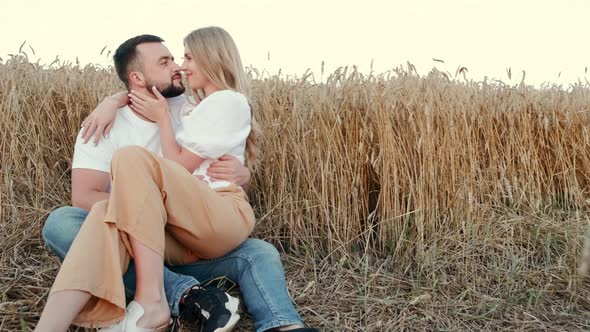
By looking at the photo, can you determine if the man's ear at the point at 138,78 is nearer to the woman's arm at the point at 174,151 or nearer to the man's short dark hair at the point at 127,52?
the man's short dark hair at the point at 127,52

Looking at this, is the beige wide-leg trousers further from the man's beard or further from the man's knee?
the man's beard

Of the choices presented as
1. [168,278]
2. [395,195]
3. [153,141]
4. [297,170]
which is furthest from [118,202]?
[395,195]

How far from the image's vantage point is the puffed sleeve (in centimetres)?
202

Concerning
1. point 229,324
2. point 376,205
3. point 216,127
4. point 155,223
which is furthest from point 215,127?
point 376,205

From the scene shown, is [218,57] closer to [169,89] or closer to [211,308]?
[169,89]

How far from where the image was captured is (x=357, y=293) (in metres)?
2.39

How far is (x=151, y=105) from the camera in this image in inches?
86.4

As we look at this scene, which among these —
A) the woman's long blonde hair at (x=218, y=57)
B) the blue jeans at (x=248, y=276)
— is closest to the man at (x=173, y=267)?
the blue jeans at (x=248, y=276)

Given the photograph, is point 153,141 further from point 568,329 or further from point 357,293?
point 568,329

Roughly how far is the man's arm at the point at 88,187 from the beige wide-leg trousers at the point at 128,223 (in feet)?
1.25

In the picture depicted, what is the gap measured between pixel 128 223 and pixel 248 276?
47 centimetres

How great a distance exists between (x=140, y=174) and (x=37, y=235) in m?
1.07

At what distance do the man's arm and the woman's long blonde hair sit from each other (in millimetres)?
549

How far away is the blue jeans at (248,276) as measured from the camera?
6.37 ft
